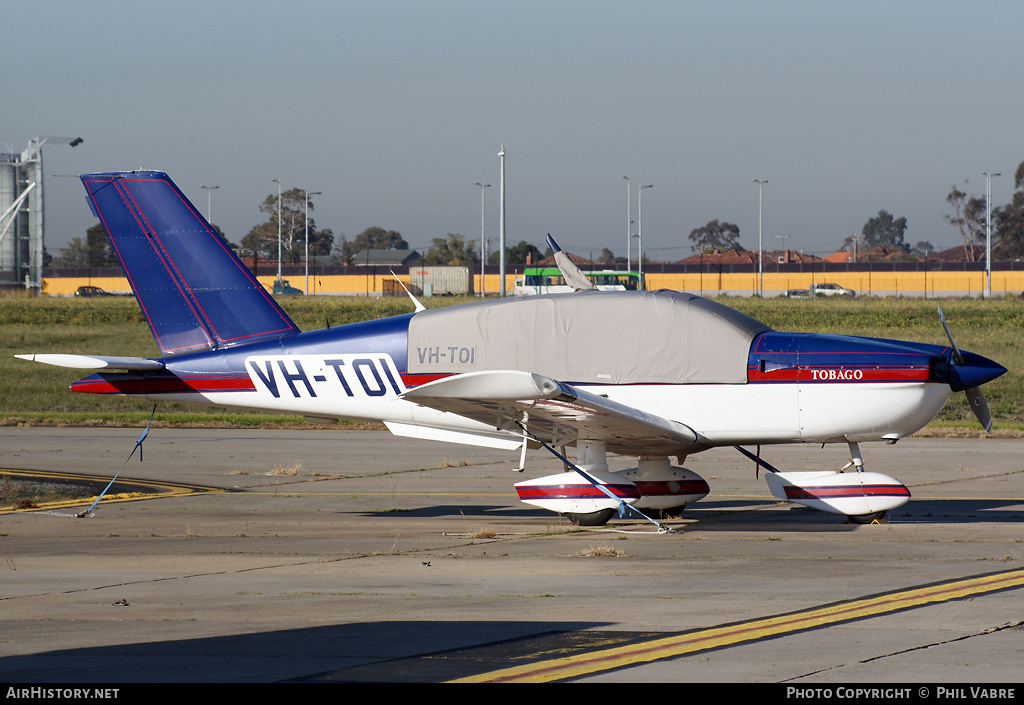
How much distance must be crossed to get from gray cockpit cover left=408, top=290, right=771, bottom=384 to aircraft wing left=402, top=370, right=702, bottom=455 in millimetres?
622

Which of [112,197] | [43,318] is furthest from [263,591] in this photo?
[43,318]

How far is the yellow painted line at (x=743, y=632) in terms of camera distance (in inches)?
224

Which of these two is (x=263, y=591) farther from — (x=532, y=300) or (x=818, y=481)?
(x=818, y=481)

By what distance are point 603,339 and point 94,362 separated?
5.33 metres

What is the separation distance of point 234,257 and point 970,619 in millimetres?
9056

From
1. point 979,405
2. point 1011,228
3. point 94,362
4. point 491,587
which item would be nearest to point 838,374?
point 979,405

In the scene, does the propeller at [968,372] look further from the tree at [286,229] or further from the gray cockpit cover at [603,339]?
the tree at [286,229]

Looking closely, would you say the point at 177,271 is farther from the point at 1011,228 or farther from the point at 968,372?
the point at 1011,228

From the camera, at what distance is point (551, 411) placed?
34.2 feet

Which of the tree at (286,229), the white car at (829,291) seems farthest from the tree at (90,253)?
the white car at (829,291)

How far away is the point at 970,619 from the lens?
6910mm

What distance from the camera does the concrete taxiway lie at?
5.89 metres

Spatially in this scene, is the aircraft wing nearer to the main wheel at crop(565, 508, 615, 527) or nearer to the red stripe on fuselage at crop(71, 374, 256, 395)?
the main wheel at crop(565, 508, 615, 527)

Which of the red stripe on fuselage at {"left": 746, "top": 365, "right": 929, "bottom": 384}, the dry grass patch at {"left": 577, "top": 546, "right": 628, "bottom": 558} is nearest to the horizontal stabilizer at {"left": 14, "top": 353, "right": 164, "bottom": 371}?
the dry grass patch at {"left": 577, "top": 546, "right": 628, "bottom": 558}
